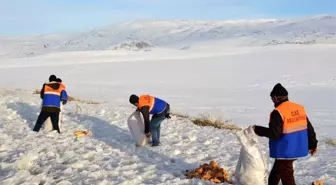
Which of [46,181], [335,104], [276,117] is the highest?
[276,117]

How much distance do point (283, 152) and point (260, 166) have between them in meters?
0.61

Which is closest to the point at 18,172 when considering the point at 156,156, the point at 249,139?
the point at 156,156

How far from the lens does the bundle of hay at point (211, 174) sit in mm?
6828

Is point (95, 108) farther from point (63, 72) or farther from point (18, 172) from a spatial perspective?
point (63, 72)

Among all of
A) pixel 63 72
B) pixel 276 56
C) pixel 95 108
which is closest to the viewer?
pixel 95 108

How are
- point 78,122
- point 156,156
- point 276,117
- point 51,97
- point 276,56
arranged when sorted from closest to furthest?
point 276,117 < point 156,156 < point 51,97 < point 78,122 < point 276,56

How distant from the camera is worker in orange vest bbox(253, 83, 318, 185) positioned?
5.80 meters

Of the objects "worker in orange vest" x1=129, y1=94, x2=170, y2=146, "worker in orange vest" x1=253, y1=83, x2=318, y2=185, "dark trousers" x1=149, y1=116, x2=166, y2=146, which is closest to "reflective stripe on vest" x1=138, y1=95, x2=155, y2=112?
"worker in orange vest" x1=129, y1=94, x2=170, y2=146

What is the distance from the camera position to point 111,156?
8.34 metres

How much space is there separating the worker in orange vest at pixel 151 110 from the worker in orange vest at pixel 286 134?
136 inches

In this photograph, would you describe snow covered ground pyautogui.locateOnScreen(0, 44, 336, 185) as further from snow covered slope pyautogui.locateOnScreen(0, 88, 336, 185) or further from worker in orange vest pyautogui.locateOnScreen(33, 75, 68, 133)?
worker in orange vest pyautogui.locateOnScreen(33, 75, 68, 133)

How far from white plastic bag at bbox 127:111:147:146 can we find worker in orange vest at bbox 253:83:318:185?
3.76m

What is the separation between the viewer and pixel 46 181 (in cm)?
662

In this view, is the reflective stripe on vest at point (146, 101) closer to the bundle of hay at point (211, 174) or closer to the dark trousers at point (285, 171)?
the bundle of hay at point (211, 174)
